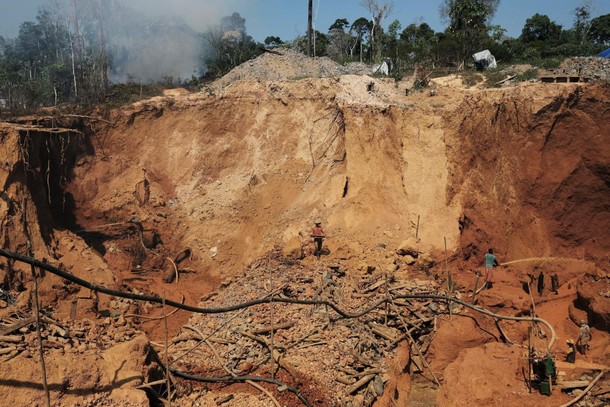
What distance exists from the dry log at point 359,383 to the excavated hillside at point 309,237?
1.3 inches

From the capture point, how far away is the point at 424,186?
556 inches

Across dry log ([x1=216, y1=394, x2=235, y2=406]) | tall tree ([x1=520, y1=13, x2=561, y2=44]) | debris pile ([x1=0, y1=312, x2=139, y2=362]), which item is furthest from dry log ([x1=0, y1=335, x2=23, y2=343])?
tall tree ([x1=520, y1=13, x2=561, y2=44])

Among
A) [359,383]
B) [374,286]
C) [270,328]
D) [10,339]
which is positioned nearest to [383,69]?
[374,286]

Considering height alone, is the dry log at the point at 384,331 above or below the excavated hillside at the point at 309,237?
below

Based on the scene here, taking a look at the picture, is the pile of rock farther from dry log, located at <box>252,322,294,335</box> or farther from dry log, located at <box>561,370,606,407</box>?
dry log, located at <box>252,322,294,335</box>

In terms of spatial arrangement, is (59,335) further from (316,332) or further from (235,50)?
(235,50)

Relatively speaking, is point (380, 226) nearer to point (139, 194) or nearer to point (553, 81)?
point (553, 81)

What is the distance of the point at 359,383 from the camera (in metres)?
9.19

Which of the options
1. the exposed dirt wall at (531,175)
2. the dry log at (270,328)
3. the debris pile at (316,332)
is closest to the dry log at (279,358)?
the debris pile at (316,332)

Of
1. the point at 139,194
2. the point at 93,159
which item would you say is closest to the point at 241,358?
the point at 139,194

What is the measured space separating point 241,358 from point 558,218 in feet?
30.4

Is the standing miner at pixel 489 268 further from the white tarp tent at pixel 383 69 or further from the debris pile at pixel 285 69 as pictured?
the white tarp tent at pixel 383 69

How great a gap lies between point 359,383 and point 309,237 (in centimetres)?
522

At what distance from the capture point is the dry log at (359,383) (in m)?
9.07
